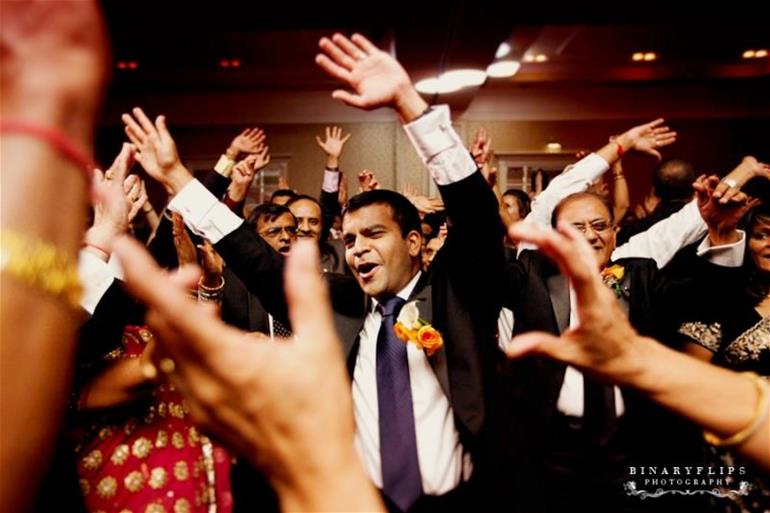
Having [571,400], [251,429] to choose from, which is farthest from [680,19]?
[251,429]

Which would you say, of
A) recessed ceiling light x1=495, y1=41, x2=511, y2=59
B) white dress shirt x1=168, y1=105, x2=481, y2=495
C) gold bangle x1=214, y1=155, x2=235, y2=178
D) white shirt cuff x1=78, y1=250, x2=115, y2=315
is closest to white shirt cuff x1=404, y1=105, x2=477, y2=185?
white dress shirt x1=168, y1=105, x2=481, y2=495

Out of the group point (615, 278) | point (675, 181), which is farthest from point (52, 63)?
point (675, 181)

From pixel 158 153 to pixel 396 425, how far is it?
3.85 ft

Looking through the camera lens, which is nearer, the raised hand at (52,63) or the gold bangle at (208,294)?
the raised hand at (52,63)

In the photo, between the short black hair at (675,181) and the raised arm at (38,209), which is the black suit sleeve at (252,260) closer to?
the raised arm at (38,209)

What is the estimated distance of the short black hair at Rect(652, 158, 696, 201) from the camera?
12.0ft

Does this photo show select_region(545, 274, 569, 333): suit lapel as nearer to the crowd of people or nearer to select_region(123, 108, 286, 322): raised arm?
the crowd of people

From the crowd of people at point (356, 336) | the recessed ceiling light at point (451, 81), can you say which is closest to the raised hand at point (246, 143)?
the crowd of people at point (356, 336)

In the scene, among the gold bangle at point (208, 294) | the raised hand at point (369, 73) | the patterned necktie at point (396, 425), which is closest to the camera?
the raised hand at point (369, 73)

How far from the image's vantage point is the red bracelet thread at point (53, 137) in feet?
1.45

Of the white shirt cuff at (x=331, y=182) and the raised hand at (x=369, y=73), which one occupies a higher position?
the white shirt cuff at (x=331, y=182)

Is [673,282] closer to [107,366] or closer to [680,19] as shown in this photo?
[107,366]

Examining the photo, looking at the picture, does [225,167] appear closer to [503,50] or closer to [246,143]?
[246,143]

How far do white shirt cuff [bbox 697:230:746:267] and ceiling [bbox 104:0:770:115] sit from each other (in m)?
2.84
